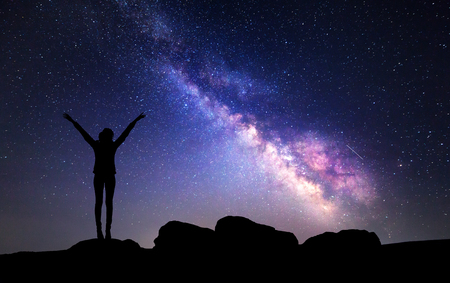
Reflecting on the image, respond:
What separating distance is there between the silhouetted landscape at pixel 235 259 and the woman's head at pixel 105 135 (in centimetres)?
202

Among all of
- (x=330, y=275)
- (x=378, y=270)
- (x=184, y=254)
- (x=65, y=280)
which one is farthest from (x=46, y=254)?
(x=378, y=270)

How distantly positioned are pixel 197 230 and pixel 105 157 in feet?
8.11

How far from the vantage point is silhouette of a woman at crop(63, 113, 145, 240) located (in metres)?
5.58

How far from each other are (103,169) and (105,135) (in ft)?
2.37

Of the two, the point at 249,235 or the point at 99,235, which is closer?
the point at 99,235

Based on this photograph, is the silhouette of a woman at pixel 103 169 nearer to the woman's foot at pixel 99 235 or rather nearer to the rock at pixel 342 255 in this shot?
the woman's foot at pixel 99 235

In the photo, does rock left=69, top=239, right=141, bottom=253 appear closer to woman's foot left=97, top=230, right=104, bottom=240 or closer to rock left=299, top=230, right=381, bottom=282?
woman's foot left=97, top=230, right=104, bottom=240

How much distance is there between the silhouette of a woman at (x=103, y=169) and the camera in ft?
18.3

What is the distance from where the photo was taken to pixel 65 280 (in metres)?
4.15

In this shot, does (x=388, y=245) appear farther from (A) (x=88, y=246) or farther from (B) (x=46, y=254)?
(B) (x=46, y=254)

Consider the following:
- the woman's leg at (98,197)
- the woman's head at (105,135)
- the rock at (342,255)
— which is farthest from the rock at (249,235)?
the woman's head at (105,135)

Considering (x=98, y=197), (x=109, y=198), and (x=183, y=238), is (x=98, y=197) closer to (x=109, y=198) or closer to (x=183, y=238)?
(x=109, y=198)

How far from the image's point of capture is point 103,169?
5.60m

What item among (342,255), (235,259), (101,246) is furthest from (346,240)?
(101,246)
